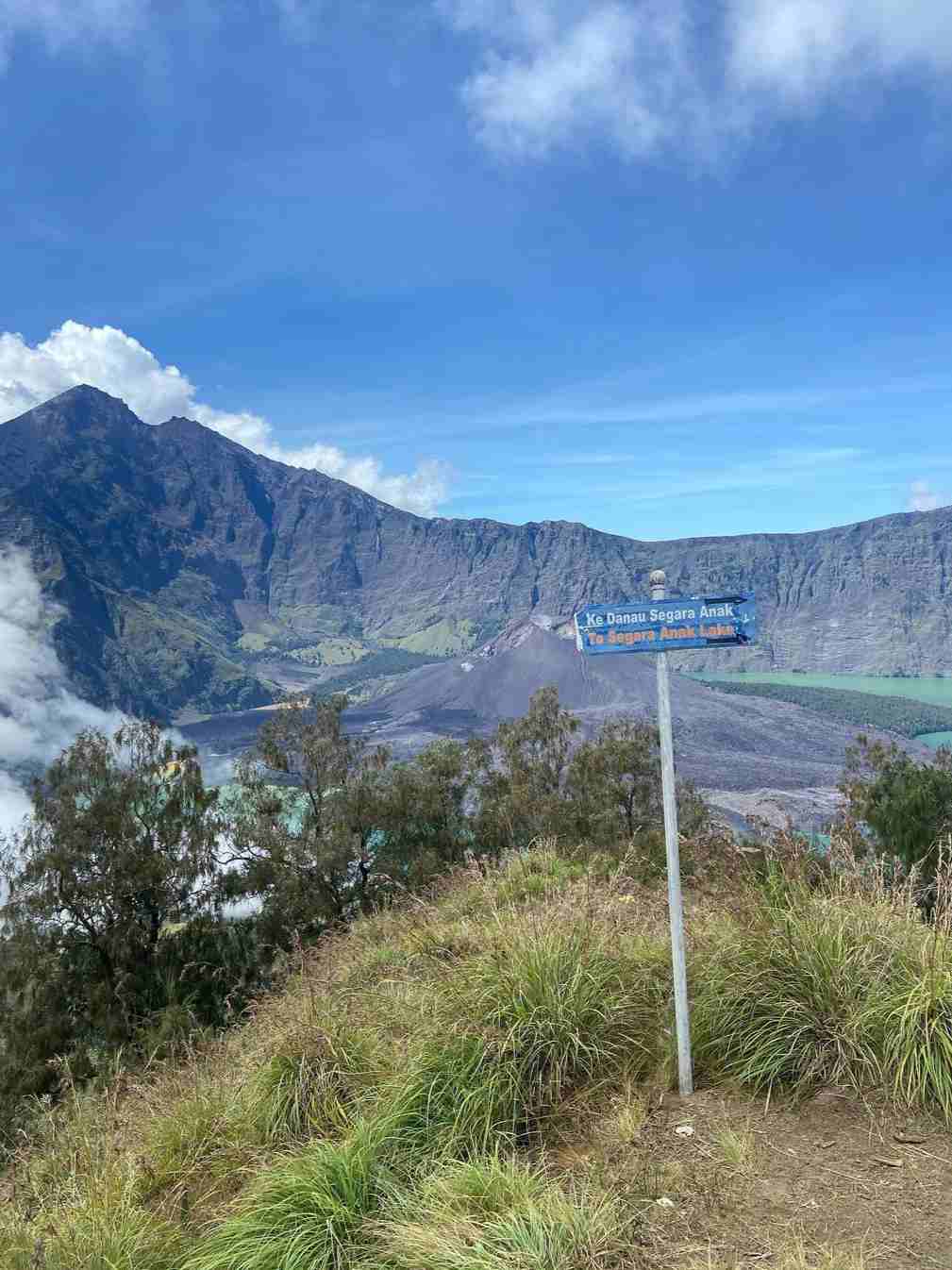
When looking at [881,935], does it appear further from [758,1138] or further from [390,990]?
[390,990]

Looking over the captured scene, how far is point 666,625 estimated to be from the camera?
15.0 ft

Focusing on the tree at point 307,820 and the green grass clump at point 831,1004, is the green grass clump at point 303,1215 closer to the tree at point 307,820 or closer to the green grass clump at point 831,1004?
the green grass clump at point 831,1004

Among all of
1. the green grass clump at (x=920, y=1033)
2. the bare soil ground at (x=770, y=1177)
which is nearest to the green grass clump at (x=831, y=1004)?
the green grass clump at (x=920, y=1033)

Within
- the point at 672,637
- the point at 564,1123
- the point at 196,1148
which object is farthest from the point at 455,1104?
the point at 672,637

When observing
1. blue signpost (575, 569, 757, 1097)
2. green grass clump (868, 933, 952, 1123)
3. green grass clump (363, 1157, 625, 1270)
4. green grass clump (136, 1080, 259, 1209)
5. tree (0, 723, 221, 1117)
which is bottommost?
tree (0, 723, 221, 1117)

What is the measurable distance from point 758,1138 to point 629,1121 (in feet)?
2.00

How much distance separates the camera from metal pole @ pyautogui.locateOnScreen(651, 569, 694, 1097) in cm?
434

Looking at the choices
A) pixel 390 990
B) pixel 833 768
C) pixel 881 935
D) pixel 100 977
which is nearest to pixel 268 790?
pixel 100 977

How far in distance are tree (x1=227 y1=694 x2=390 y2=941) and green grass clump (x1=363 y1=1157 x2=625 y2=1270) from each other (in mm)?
19943

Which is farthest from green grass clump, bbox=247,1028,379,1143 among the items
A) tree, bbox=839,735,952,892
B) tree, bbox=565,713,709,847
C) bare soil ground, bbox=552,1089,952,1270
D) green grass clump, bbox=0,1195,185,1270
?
tree, bbox=565,713,709,847

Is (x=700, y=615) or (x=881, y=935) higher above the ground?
(x=700, y=615)

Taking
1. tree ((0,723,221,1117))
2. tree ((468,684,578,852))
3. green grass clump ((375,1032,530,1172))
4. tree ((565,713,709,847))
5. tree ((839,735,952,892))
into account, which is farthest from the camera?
tree ((565,713,709,847))

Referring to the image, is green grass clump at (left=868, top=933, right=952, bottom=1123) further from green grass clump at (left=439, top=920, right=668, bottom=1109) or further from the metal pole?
green grass clump at (left=439, top=920, right=668, bottom=1109)

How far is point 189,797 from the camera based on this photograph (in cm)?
2609
